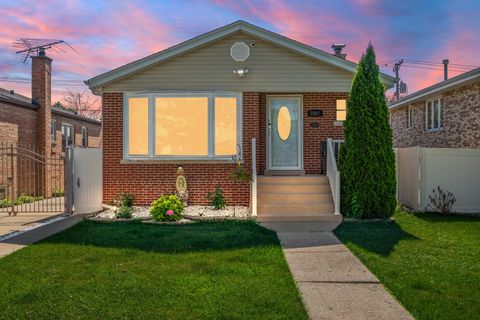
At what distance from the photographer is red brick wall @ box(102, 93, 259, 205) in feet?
34.4

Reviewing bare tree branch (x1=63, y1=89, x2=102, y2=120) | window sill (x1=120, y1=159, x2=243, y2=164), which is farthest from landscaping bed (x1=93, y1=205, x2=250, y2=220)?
bare tree branch (x1=63, y1=89, x2=102, y2=120)

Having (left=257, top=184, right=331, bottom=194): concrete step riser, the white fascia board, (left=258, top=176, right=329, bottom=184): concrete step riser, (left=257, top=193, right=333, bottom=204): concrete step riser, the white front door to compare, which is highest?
the white fascia board

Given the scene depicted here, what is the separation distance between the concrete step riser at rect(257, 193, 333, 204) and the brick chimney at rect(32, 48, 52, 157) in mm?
13415

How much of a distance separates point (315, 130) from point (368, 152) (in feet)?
7.40

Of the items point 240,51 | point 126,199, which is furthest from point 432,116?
point 126,199

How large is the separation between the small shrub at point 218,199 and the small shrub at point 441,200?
5353mm

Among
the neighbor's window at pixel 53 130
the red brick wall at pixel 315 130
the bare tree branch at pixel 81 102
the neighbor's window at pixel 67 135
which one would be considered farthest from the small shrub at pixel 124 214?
the bare tree branch at pixel 81 102

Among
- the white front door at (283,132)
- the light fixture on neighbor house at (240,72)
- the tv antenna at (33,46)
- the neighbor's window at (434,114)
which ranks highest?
the tv antenna at (33,46)

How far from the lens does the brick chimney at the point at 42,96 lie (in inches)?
736

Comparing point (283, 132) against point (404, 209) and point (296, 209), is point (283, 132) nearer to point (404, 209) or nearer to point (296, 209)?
point (296, 209)

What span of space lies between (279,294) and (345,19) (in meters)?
11.2

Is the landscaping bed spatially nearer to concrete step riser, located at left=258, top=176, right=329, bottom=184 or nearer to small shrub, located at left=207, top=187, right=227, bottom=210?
small shrub, located at left=207, top=187, right=227, bottom=210

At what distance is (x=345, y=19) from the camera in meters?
13.2

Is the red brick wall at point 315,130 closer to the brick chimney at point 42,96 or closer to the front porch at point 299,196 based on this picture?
the front porch at point 299,196
